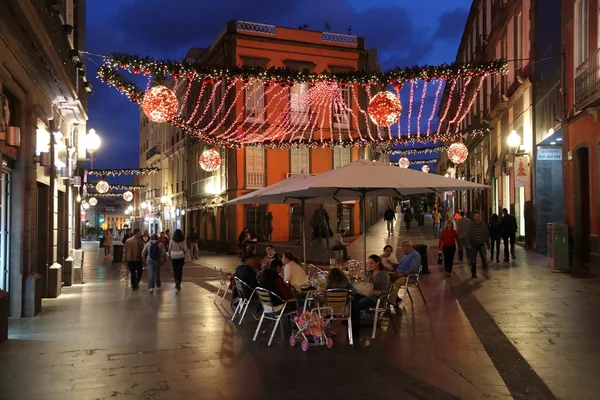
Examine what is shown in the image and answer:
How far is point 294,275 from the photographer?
9.36 m

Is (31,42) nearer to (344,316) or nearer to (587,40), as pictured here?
(344,316)

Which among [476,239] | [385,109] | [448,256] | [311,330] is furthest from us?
[448,256]

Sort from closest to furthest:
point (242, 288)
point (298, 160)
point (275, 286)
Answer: point (275, 286), point (242, 288), point (298, 160)

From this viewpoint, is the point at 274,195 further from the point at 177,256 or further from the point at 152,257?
the point at 152,257

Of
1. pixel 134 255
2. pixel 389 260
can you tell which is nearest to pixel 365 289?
pixel 389 260

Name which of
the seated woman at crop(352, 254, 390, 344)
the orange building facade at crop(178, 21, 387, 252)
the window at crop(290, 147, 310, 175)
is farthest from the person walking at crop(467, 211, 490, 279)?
the window at crop(290, 147, 310, 175)

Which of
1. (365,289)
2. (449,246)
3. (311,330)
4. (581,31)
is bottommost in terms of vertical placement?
(311,330)

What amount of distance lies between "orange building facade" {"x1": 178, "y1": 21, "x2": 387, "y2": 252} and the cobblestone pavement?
1966 centimetres

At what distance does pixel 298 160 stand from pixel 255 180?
2.72 meters

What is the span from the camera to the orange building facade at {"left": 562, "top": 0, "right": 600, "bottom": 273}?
47.3 ft

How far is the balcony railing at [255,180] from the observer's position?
104 feet

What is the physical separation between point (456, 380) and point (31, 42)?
833cm

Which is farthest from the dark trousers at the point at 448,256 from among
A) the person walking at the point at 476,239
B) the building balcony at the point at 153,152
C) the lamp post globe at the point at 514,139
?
the building balcony at the point at 153,152

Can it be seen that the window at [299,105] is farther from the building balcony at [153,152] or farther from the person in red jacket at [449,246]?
the building balcony at [153,152]
